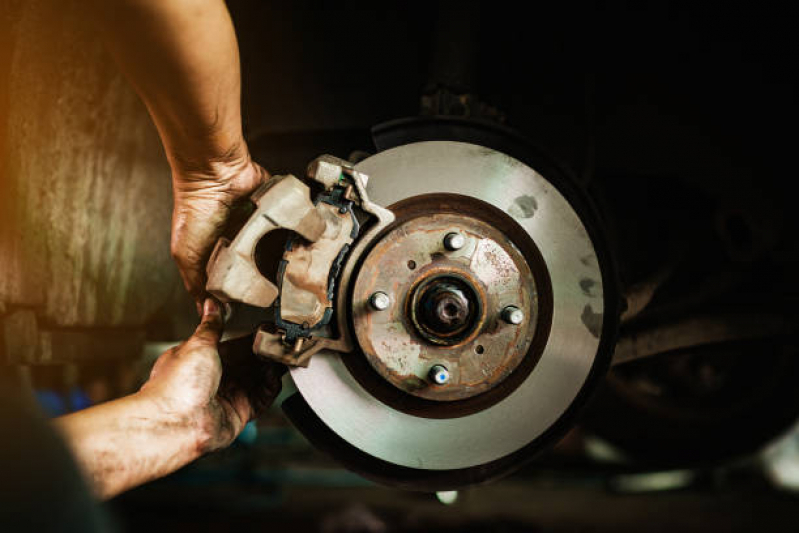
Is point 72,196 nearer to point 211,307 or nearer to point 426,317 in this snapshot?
point 211,307

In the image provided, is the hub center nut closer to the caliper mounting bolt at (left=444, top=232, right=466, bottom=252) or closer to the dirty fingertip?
the caliper mounting bolt at (left=444, top=232, right=466, bottom=252)

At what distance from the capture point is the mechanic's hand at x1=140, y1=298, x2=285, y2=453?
1.99 feet

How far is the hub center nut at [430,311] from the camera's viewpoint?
1.98 ft

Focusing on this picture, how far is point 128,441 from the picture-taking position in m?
0.56

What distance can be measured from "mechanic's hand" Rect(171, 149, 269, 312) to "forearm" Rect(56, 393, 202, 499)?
0.61 feet

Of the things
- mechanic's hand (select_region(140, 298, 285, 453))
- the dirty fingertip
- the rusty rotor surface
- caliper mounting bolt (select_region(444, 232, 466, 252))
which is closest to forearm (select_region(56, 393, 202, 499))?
mechanic's hand (select_region(140, 298, 285, 453))

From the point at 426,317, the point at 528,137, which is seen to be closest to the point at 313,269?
the point at 426,317

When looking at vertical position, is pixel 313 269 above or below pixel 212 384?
above

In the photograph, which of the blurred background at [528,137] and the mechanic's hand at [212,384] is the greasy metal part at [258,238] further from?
the blurred background at [528,137]

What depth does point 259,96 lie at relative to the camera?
2.91 feet

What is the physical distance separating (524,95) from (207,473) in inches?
70.7

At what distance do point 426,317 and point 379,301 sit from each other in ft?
0.20

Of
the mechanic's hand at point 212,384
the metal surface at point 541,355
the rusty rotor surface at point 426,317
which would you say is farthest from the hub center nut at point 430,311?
the mechanic's hand at point 212,384

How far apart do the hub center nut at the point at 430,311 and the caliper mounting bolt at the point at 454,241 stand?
0.04m
